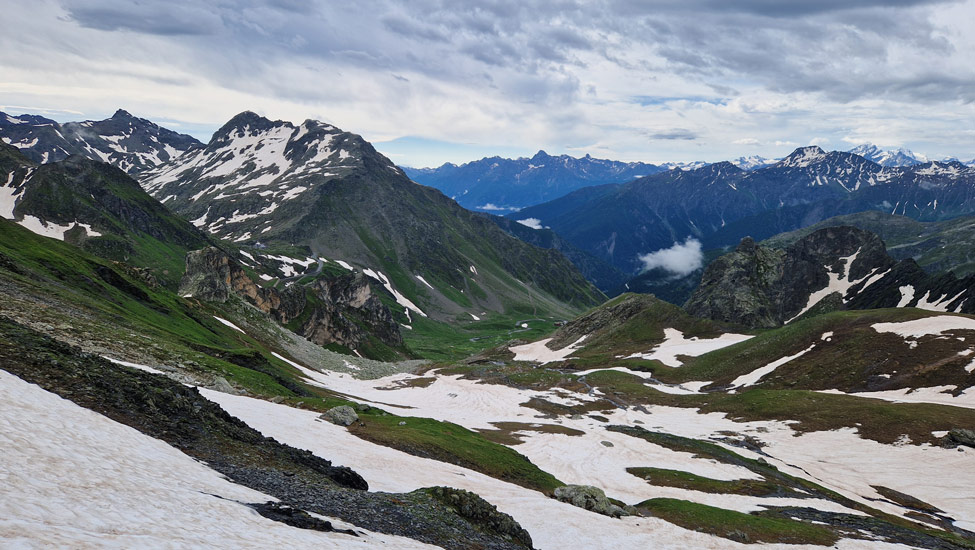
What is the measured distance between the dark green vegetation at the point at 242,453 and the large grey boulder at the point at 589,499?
11.7 meters

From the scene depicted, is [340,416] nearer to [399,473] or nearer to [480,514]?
[399,473]

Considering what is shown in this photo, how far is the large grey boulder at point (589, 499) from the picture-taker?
39134 millimetres

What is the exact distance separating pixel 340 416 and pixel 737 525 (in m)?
33.1

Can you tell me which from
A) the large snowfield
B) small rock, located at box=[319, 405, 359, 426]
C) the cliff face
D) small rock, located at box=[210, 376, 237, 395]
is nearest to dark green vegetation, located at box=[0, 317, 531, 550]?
the large snowfield

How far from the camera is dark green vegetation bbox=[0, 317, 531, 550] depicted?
22.8 meters

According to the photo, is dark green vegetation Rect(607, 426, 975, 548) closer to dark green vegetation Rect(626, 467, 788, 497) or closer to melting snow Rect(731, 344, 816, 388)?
dark green vegetation Rect(626, 467, 788, 497)

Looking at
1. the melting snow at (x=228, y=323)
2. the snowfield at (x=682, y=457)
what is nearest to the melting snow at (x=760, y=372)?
the snowfield at (x=682, y=457)

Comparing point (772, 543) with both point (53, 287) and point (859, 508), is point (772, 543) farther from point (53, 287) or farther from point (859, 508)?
point (53, 287)

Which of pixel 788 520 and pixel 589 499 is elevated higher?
pixel 788 520

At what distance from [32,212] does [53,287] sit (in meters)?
189

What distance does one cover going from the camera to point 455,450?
154ft

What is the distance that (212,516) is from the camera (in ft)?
52.6

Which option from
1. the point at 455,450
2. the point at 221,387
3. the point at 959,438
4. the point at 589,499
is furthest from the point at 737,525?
the point at 959,438

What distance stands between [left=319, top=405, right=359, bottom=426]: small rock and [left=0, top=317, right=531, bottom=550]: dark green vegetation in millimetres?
14992
